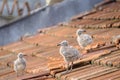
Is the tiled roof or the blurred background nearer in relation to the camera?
the tiled roof

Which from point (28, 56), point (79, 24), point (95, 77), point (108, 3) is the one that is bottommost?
point (95, 77)

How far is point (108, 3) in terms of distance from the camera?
26.1 ft

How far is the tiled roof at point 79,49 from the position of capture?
140 inches

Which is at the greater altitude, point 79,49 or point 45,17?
point 45,17

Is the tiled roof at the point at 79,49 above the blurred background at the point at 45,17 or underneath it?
underneath

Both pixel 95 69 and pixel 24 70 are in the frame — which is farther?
pixel 24 70

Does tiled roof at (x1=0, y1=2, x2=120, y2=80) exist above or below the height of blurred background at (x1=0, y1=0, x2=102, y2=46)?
below

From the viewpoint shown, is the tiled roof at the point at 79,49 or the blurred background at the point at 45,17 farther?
the blurred background at the point at 45,17

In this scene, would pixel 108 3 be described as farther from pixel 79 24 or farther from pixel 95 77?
pixel 95 77

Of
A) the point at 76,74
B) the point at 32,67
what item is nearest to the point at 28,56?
the point at 32,67

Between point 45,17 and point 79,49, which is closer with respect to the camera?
point 79,49

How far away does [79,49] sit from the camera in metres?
5.09

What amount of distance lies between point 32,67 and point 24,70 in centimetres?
11

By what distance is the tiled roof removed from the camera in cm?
355
